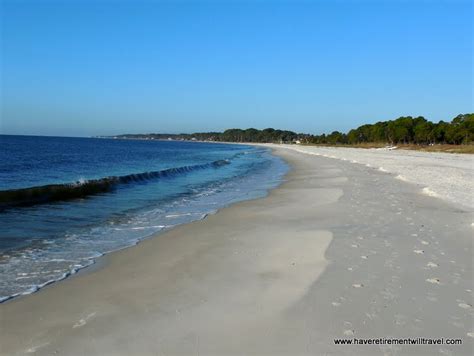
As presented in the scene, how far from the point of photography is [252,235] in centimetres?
974

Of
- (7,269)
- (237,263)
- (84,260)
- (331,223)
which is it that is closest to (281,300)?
(237,263)

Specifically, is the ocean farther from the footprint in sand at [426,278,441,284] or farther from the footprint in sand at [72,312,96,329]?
the footprint in sand at [426,278,441,284]

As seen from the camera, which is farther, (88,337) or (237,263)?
(237,263)

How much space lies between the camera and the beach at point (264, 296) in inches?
165

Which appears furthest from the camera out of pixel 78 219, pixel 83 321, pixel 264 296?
pixel 78 219

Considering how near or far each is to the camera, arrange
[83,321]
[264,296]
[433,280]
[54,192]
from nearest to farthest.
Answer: [83,321], [264,296], [433,280], [54,192]

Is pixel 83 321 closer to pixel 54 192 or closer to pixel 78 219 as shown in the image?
pixel 78 219

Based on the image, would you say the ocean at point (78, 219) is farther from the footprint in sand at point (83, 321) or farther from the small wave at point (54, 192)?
the footprint in sand at point (83, 321)

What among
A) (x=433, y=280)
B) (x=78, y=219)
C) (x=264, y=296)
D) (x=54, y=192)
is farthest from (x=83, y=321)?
(x=54, y=192)

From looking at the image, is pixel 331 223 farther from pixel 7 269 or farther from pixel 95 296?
pixel 7 269

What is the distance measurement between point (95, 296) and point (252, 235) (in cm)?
473

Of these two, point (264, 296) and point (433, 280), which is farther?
point (433, 280)

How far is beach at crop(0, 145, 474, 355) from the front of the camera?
420 centimetres

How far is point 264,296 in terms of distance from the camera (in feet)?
18.1
